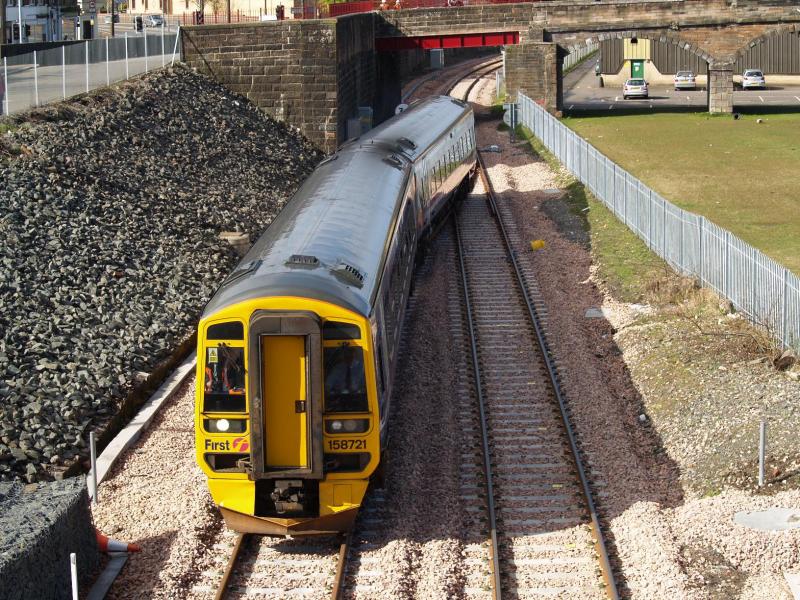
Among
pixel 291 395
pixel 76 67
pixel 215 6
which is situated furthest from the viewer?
pixel 215 6

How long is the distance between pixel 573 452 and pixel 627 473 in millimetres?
788

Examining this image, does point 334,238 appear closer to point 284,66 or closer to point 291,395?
point 291,395

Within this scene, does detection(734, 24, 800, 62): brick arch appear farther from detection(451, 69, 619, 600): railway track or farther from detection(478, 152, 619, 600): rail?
detection(451, 69, 619, 600): railway track

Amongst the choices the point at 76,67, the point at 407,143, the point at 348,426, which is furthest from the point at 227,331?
the point at 76,67

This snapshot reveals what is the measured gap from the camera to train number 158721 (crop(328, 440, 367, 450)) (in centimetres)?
1259

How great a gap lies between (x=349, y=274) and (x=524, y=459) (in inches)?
145

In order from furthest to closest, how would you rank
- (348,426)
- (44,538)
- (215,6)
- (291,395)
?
(215,6), (348,426), (291,395), (44,538)

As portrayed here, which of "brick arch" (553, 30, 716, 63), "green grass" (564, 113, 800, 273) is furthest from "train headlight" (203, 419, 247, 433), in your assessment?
"brick arch" (553, 30, 716, 63)

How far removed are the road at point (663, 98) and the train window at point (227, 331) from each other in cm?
4820

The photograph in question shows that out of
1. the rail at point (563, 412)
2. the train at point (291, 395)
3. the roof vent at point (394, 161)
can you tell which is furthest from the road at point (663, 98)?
the train at point (291, 395)

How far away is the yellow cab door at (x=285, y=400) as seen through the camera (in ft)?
40.3

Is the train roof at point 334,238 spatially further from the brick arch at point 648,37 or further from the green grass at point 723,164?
the brick arch at point 648,37

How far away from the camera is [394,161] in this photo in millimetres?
21703

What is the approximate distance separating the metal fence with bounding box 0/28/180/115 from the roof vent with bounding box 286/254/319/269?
18.2 meters
